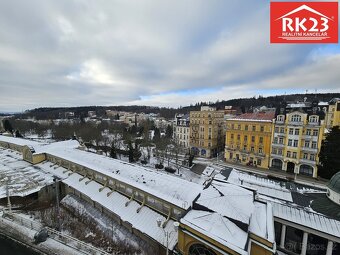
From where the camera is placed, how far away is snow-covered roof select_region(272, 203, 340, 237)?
437 inches

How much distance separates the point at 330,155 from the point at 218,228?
29.0 meters

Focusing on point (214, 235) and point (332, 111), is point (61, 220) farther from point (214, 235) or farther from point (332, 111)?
point (332, 111)

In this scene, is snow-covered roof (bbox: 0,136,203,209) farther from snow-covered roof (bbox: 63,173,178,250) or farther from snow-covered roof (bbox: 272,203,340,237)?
snow-covered roof (bbox: 272,203,340,237)

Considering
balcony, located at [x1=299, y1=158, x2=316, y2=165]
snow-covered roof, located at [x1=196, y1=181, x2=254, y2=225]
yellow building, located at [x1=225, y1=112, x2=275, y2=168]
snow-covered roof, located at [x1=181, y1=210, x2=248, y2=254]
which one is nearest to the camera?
snow-covered roof, located at [x1=181, y1=210, x2=248, y2=254]

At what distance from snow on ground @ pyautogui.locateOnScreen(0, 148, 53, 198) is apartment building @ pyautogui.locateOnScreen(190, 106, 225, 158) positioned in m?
30.6

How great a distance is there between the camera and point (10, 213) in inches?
722

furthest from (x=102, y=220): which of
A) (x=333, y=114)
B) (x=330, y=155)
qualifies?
(x=333, y=114)

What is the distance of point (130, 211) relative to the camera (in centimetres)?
1587

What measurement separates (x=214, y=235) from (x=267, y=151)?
2896 cm

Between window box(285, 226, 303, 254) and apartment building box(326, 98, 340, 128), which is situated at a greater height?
apartment building box(326, 98, 340, 128)

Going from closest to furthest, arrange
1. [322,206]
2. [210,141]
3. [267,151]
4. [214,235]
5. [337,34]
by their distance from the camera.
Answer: [214,235]
[322,206]
[337,34]
[267,151]
[210,141]

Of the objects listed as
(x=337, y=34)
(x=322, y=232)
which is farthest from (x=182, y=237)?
(x=337, y=34)

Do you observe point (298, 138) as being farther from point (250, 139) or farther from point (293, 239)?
point (293, 239)

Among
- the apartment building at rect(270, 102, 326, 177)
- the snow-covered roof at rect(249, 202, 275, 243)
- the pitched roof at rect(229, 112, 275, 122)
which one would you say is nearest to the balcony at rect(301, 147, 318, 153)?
the apartment building at rect(270, 102, 326, 177)
